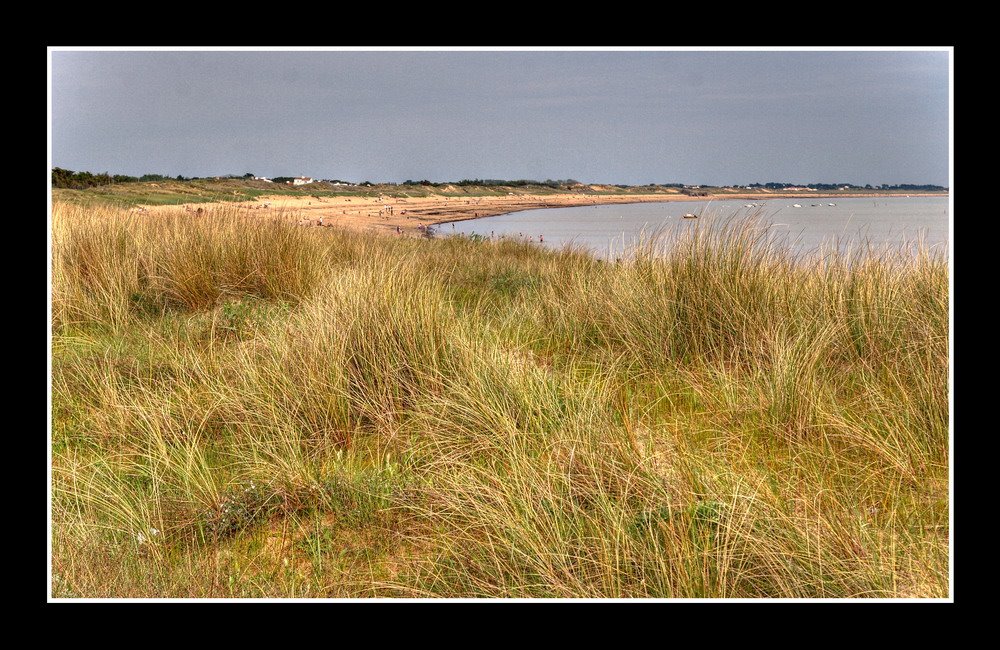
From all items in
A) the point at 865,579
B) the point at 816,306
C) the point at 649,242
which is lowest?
the point at 865,579

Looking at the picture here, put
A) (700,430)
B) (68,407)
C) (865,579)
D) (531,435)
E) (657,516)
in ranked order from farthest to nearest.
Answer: (68,407)
(700,430)
(531,435)
(657,516)
(865,579)

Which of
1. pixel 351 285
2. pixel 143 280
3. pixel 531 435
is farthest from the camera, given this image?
pixel 143 280

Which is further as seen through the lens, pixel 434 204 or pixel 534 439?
pixel 434 204

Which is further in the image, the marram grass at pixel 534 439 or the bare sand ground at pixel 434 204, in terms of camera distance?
the bare sand ground at pixel 434 204

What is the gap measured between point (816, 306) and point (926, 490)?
197 cm

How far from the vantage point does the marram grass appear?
6.64 ft

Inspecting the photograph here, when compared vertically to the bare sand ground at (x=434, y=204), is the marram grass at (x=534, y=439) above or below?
below

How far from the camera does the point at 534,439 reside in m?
2.76

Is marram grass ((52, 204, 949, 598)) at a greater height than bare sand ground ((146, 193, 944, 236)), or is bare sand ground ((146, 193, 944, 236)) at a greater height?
bare sand ground ((146, 193, 944, 236))

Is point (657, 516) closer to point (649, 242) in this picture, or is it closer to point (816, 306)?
point (816, 306)

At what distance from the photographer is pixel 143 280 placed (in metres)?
5.90

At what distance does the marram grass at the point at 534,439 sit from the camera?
2.03 m

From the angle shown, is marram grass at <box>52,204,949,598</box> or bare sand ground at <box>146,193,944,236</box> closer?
marram grass at <box>52,204,949,598</box>

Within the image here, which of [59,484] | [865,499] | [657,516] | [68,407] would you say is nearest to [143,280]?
[68,407]
